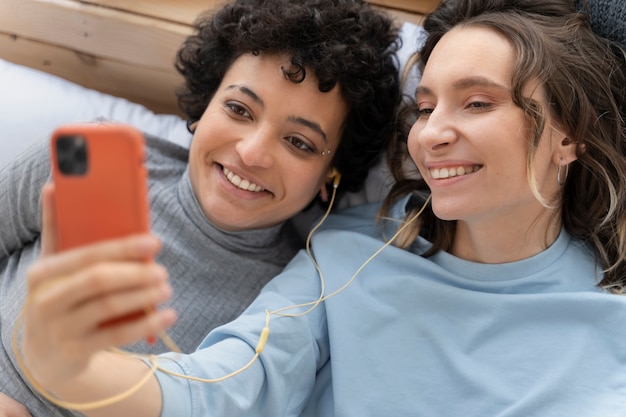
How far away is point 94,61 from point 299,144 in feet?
2.57

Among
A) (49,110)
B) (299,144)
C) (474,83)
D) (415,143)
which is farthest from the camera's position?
(49,110)

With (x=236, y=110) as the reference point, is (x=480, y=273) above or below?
below

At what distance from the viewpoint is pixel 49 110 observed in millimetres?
1687

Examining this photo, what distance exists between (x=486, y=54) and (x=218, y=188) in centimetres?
56

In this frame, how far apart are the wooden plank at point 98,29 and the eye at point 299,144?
57 cm

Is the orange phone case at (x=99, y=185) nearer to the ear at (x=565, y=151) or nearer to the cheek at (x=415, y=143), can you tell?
the cheek at (x=415, y=143)

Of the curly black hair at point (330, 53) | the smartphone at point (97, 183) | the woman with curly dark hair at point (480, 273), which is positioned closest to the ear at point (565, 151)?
the woman with curly dark hair at point (480, 273)

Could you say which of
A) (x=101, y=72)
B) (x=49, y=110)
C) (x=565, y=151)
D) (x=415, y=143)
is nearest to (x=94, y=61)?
(x=101, y=72)

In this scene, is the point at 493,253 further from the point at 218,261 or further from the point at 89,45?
the point at 89,45

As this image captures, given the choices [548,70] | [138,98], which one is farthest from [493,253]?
[138,98]

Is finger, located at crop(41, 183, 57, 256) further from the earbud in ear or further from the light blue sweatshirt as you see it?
the earbud in ear

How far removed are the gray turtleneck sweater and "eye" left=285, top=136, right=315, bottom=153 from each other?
22cm

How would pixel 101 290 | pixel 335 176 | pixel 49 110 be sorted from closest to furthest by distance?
pixel 101 290 < pixel 335 176 < pixel 49 110

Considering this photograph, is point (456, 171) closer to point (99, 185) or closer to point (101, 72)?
point (99, 185)
